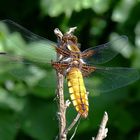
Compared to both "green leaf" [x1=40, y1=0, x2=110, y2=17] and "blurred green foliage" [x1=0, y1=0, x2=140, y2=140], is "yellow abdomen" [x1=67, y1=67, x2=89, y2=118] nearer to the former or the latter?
"blurred green foliage" [x1=0, y1=0, x2=140, y2=140]

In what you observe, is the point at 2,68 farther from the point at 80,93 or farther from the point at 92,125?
the point at 80,93

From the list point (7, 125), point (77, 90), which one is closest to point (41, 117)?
point (7, 125)

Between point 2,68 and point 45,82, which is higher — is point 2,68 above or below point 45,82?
above

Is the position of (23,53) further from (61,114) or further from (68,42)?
(61,114)

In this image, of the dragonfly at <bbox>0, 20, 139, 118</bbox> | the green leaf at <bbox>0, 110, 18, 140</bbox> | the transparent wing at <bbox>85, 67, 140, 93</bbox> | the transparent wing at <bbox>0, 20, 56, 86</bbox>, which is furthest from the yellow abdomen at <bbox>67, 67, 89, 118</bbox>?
the green leaf at <bbox>0, 110, 18, 140</bbox>

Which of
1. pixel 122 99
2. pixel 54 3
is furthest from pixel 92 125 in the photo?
pixel 54 3
